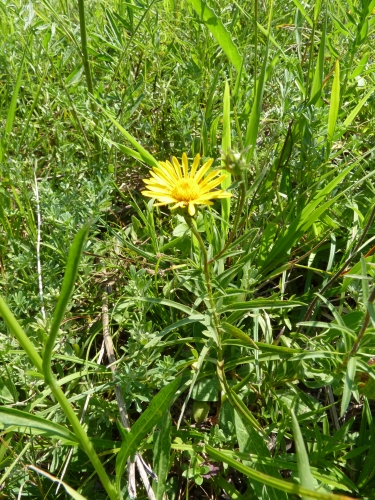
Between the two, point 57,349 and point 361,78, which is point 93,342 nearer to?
point 57,349

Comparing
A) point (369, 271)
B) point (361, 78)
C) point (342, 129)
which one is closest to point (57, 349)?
point (369, 271)

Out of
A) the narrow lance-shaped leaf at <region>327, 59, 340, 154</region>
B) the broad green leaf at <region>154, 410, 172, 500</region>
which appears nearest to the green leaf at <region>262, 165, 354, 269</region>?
the narrow lance-shaped leaf at <region>327, 59, 340, 154</region>

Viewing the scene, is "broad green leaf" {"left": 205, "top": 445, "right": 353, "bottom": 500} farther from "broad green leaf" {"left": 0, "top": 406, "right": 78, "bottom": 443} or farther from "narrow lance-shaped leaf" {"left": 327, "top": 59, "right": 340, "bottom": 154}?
"narrow lance-shaped leaf" {"left": 327, "top": 59, "right": 340, "bottom": 154}

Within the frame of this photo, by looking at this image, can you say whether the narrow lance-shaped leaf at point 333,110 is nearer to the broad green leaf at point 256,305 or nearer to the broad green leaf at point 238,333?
the broad green leaf at point 256,305

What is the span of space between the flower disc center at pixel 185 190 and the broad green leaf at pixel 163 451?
1.79ft

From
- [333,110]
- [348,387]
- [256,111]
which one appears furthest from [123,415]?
[333,110]

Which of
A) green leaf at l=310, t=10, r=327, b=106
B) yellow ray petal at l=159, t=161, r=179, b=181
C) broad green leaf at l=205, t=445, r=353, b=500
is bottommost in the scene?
broad green leaf at l=205, t=445, r=353, b=500

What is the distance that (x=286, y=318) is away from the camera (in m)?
1.46

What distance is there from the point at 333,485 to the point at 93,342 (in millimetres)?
849

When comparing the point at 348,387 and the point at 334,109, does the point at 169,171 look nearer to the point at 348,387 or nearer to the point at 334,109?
the point at 334,109

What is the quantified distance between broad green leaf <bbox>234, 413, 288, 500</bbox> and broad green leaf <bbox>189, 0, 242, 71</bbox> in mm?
1187

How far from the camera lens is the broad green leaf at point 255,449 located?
1163 millimetres

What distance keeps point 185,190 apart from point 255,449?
2.26ft

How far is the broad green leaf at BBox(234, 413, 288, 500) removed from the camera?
1163mm
